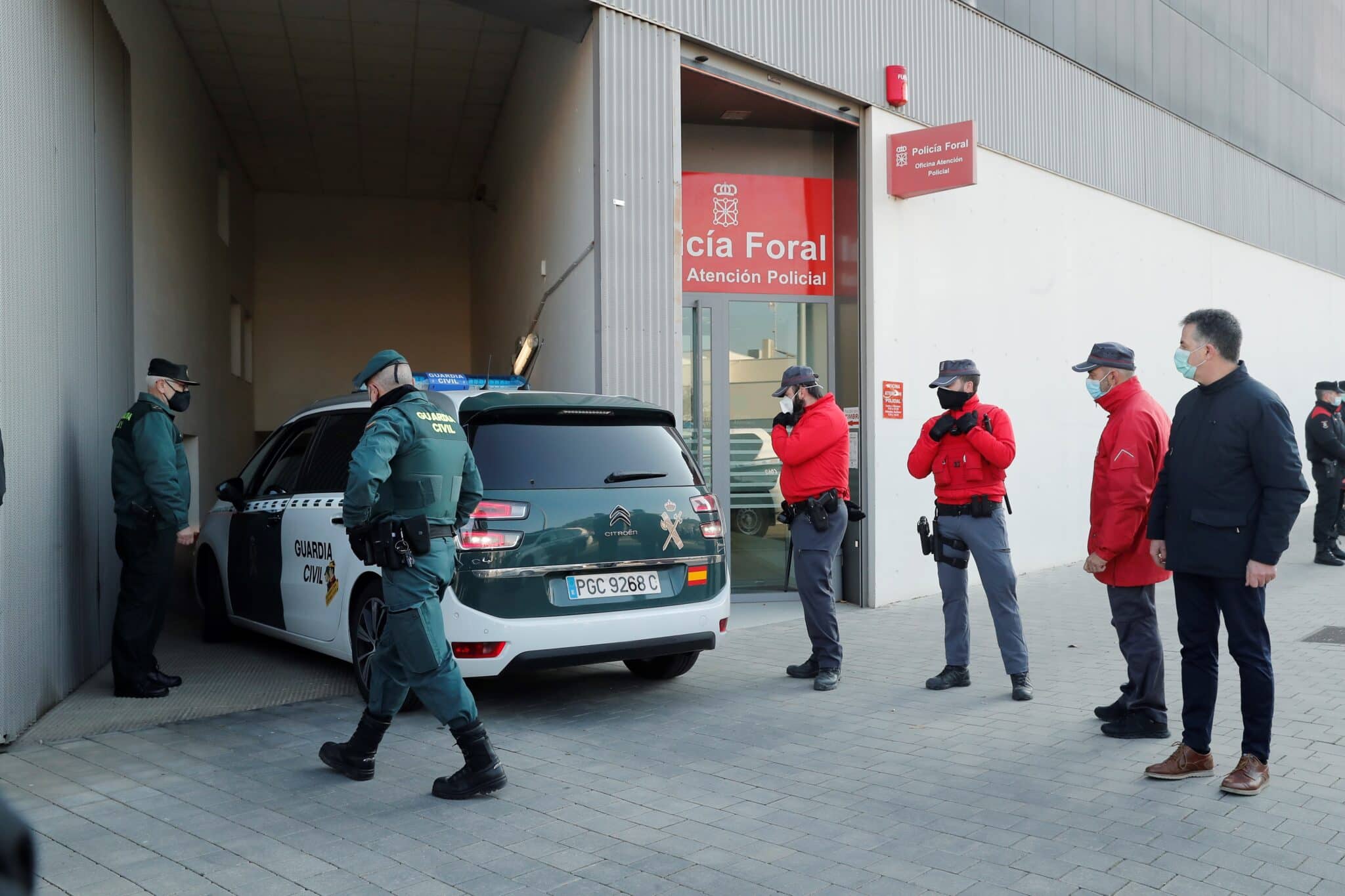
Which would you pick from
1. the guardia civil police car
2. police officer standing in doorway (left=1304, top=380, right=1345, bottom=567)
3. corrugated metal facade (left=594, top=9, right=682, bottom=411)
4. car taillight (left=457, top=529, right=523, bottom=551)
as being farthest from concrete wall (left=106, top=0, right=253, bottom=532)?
police officer standing in doorway (left=1304, top=380, right=1345, bottom=567)

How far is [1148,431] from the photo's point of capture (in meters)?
5.32

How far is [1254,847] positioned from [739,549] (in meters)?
6.41

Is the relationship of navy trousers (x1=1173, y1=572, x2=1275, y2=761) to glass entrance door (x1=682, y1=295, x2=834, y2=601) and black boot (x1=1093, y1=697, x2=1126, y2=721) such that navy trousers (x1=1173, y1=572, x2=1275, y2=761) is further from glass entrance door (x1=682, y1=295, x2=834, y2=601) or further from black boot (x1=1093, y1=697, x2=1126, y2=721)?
glass entrance door (x1=682, y1=295, x2=834, y2=601)

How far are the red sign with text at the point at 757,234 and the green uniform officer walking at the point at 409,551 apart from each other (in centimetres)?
563

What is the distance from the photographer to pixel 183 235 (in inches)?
478

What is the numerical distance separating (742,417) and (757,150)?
2.58 meters

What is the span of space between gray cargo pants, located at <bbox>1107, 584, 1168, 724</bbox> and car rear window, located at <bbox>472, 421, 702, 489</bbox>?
2.33 m

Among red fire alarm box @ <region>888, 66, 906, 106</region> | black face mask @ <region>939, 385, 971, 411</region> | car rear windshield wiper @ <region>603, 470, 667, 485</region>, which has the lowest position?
car rear windshield wiper @ <region>603, 470, 667, 485</region>

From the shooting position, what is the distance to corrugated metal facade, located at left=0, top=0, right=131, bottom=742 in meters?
5.36

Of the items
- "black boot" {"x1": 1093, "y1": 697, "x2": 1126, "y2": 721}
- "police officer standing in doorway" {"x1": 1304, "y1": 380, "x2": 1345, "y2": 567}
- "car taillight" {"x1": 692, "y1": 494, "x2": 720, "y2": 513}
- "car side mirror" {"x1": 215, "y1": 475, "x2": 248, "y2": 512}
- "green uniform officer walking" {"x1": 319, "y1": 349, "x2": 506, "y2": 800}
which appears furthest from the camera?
"police officer standing in doorway" {"x1": 1304, "y1": 380, "x2": 1345, "y2": 567}

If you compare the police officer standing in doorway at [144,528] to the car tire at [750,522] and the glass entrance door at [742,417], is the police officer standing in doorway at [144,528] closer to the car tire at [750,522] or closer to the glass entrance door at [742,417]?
the glass entrance door at [742,417]

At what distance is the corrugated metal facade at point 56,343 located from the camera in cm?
536

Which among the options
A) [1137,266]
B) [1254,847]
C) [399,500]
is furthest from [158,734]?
[1137,266]

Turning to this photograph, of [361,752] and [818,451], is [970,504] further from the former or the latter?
[361,752]
